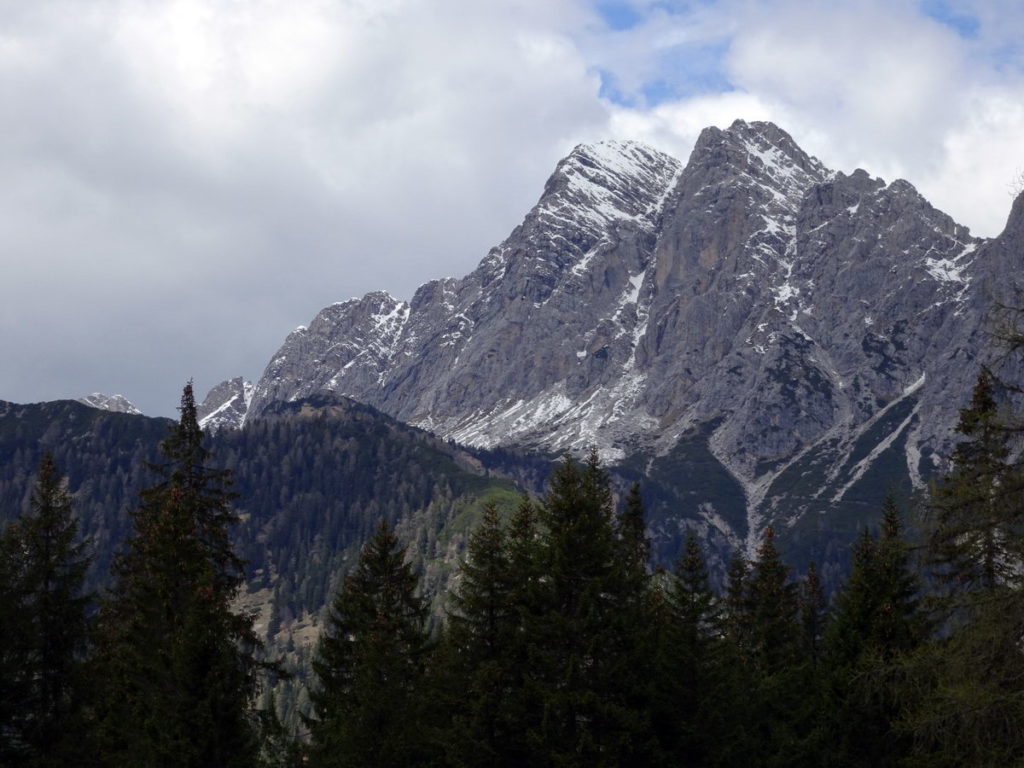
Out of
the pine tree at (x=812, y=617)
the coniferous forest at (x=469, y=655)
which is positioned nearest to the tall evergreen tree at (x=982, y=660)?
the coniferous forest at (x=469, y=655)

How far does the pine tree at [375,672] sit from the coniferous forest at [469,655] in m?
0.10

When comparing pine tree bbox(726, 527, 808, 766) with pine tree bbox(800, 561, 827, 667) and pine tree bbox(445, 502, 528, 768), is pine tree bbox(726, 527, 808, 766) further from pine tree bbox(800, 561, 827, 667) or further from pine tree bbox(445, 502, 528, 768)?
pine tree bbox(445, 502, 528, 768)

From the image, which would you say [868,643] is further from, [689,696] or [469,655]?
[469,655]

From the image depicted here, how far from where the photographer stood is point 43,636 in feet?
123

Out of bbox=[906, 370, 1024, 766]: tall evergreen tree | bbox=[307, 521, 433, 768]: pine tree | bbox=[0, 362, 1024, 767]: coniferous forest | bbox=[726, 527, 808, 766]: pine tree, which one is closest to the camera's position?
bbox=[906, 370, 1024, 766]: tall evergreen tree

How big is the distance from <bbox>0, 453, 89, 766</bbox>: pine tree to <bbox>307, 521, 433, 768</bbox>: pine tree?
943cm

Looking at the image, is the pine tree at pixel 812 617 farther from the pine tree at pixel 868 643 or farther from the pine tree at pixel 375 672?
the pine tree at pixel 375 672

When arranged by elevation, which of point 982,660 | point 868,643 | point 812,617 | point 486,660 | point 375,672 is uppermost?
point 812,617

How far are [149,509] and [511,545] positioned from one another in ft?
49.1

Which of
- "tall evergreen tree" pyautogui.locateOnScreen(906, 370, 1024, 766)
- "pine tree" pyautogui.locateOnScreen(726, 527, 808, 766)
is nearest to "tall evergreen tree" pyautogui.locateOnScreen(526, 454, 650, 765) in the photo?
"pine tree" pyautogui.locateOnScreen(726, 527, 808, 766)

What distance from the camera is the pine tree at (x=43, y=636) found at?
1387 inches

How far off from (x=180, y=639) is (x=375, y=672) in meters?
8.97

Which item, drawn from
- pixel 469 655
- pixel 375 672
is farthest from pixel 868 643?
pixel 375 672

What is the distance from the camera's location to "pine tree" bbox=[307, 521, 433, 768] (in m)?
38.2
